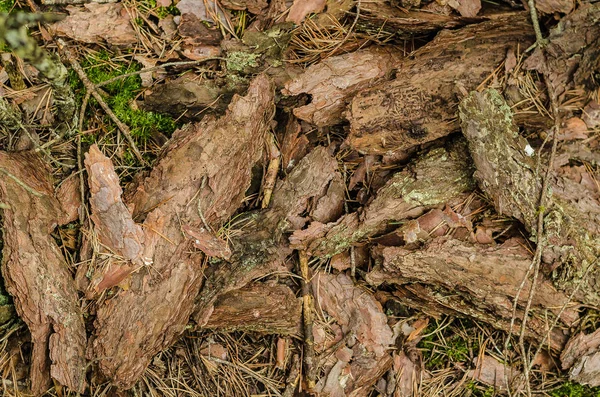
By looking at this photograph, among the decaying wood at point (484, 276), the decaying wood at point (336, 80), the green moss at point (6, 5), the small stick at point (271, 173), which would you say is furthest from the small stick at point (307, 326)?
the green moss at point (6, 5)

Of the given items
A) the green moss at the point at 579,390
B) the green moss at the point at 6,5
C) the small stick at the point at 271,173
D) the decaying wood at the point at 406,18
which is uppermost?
the green moss at the point at 6,5

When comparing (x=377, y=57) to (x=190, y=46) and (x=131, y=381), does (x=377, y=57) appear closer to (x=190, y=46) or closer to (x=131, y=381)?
(x=190, y=46)

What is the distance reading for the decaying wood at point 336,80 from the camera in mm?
2863

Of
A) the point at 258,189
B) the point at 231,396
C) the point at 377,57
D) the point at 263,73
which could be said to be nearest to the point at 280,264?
the point at 258,189

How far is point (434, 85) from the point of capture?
9.21 ft

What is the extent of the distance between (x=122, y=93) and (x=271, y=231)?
1149mm

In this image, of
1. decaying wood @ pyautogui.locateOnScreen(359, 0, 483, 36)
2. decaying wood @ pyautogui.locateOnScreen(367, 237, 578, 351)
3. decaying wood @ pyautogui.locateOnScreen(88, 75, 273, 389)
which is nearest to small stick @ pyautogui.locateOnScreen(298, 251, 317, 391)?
decaying wood @ pyautogui.locateOnScreen(367, 237, 578, 351)

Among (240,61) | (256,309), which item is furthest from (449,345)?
(240,61)

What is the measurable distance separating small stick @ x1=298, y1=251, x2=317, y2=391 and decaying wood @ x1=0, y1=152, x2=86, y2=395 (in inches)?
48.1

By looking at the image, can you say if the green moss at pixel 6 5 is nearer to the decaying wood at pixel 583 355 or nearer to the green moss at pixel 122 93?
the green moss at pixel 122 93

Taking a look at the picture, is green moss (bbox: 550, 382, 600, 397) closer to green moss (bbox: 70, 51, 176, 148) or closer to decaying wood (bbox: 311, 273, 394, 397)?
decaying wood (bbox: 311, 273, 394, 397)

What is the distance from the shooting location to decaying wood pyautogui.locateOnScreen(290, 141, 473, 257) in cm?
291

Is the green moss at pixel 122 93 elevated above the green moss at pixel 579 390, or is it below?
above

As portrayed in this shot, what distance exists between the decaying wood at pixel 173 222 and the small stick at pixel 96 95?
24 cm
